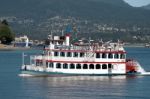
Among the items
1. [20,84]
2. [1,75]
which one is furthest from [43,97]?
[1,75]

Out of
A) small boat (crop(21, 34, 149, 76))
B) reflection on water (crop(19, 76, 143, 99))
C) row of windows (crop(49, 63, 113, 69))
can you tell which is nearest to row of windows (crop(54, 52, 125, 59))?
small boat (crop(21, 34, 149, 76))

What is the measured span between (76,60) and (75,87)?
29.4ft

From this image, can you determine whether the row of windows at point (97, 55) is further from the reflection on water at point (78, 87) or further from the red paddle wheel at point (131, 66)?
the red paddle wheel at point (131, 66)

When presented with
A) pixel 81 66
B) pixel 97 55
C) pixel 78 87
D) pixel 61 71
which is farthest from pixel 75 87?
pixel 97 55

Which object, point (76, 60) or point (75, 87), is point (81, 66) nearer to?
point (76, 60)

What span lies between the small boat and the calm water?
42.7 inches

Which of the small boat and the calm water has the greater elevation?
the small boat

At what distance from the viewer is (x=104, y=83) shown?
73.1 metres

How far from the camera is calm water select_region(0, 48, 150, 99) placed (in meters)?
63.2

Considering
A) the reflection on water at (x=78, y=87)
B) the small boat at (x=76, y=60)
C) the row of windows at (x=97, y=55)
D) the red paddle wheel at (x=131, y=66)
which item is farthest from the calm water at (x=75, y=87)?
the row of windows at (x=97, y=55)

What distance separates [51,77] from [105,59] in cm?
609

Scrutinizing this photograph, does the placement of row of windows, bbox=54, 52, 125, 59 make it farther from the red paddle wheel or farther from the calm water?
the red paddle wheel

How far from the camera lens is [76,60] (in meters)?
77.6

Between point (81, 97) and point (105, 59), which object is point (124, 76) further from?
point (81, 97)
